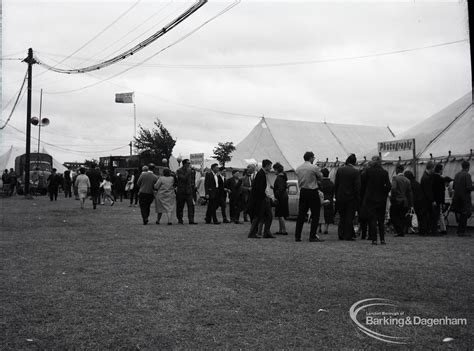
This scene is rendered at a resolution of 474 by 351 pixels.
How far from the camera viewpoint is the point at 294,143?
31.1 meters

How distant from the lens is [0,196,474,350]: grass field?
176 inches

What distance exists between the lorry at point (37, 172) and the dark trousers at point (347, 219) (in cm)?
3143

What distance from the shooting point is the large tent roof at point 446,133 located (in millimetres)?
16697

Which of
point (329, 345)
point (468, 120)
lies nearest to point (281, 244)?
point (329, 345)

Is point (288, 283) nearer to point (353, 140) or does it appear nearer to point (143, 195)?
point (143, 195)

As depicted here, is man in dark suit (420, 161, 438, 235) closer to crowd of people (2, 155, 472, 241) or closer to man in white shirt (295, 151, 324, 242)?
crowd of people (2, 155, 472, 241)

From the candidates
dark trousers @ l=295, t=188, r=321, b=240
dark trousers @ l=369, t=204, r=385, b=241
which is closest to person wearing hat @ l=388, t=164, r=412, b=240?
dark trousers @ l=369, t=204, r=385, b=241

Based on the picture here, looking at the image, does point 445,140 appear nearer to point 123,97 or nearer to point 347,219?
point 347,219

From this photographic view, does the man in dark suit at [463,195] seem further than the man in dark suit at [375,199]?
Yes

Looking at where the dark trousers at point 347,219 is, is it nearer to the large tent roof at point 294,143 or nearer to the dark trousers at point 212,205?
the dark trousers at point 212,205

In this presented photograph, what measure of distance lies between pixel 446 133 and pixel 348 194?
6.93 m

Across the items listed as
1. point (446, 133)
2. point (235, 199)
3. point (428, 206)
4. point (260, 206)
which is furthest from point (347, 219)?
point (446, 133)

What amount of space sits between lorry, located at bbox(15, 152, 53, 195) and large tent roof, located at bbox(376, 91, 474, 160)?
2856cm

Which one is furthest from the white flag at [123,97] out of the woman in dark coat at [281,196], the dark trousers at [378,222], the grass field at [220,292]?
the dark trousers at [378,222]
